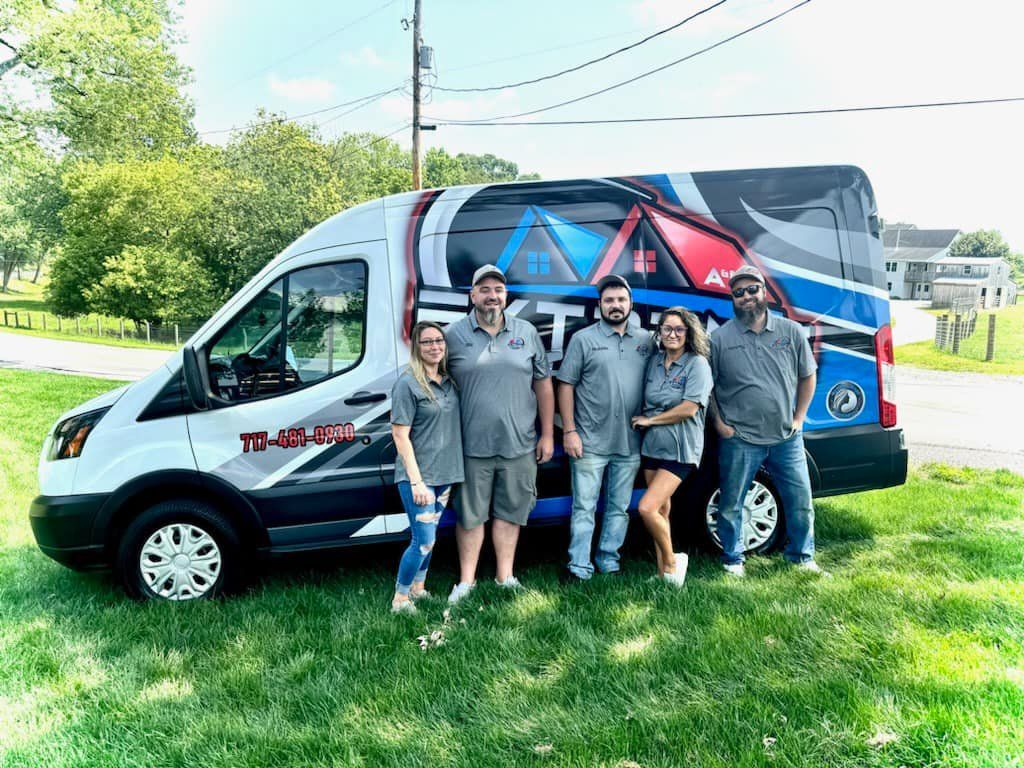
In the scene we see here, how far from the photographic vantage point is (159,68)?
17.3 meters

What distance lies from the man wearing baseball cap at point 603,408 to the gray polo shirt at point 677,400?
0.07 metres

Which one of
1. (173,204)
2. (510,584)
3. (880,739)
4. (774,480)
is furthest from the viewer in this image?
(173,204)

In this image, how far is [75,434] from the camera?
3.87 meters

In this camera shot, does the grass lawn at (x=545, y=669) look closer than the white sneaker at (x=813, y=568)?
Yes

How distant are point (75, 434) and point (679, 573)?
358 cm

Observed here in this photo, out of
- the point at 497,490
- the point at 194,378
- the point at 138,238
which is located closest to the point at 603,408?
the point at 497,490

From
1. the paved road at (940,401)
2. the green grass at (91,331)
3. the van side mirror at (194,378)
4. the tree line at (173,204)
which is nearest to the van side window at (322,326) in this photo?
the van side mirror at (194,378)

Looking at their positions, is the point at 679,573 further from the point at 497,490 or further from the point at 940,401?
the point at 940,401

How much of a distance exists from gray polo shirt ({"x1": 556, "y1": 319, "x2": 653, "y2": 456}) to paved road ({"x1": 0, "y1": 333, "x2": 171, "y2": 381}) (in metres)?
12.0

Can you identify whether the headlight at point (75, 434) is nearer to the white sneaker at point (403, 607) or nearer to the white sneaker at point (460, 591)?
the white sneaker at point (403, 607)

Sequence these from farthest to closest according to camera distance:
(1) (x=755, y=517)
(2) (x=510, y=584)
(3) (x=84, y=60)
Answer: (3) (x=84, y=60) → (1) (x=755, y=517) → (2) (x=510, y=584)

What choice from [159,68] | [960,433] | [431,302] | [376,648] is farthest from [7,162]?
[960,433]

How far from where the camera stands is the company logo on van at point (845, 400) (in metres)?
4.27

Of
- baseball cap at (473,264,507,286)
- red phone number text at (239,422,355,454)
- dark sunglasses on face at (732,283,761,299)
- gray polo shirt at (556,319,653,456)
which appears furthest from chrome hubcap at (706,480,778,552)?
red phone number text at (239,422,355,454)
